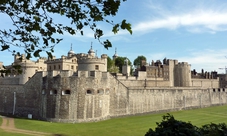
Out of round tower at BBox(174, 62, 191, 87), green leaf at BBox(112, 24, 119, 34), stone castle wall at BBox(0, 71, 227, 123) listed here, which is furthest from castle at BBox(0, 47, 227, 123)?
green leaf at BBox(112, 24, 119, 34)

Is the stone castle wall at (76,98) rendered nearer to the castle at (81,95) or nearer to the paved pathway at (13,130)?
the castle at (81,95)

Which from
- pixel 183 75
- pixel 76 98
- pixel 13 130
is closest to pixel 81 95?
pixel 76 98

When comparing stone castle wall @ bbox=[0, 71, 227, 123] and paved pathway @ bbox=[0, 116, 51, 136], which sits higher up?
stone castle wall @ bbox=[0, 71, 227, 123]

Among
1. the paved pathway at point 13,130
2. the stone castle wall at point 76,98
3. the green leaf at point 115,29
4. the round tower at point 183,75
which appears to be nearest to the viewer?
the green leaf at point 115,29

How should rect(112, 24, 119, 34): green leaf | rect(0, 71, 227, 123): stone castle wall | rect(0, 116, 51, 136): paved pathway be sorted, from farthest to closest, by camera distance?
rect(0, 71, 227, 123): stone castle wall < rect(0, 116, 51, 136): paved pathway < rect(112, 24, 119, 34): green leaf

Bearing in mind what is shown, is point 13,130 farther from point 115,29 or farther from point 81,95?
point 115,29

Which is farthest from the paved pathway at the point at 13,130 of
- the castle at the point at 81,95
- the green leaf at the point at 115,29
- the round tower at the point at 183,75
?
the round tower at the point at 183,75

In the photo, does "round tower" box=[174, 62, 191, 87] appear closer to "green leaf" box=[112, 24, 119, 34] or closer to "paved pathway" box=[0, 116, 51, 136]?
"paved pathway" box=[0, 116, 51, 136]

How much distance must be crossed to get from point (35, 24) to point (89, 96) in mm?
24059

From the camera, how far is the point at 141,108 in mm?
37438

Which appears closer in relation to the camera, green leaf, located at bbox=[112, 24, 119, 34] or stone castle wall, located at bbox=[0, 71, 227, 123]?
green leaf, located at bbox=[112, 24, 119, 34]

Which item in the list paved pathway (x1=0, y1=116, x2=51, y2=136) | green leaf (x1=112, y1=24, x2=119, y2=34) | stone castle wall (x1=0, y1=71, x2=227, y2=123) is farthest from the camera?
stone castle wall (x1=0, y1=71, x2=227, y2=123)

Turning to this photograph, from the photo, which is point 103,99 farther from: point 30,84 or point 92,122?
point 30,84

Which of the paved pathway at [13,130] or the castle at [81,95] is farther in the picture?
the castle at [81,95]
